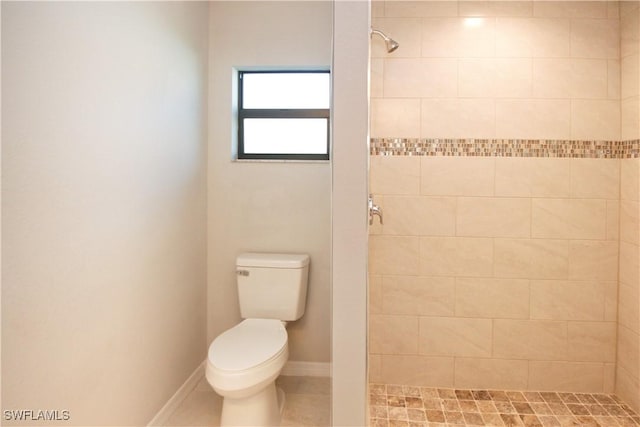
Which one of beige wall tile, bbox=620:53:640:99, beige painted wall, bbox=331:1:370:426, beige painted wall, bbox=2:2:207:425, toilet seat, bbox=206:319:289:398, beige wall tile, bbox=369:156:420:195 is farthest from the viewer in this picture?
beige wall tile, bbox=369:156:420:195

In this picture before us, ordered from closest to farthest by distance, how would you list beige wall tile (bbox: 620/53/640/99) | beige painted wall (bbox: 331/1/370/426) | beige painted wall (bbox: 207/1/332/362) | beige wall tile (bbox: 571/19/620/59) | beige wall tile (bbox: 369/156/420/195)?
beige painted wall (bbox: 331/1/370/426)
beige wall tile (bbox: 620/53/640/99)
beige wall tile (bbox: 571/19/620/59)
beige wall tile (bbox: 369/156/420/195)
beige painted wall (bbox: 207/1/332/362)

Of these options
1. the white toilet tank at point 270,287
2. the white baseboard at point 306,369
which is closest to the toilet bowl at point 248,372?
the white toilet tank at point 270,287

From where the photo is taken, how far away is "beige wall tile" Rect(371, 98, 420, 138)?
227cm

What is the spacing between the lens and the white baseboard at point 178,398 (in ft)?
6.35

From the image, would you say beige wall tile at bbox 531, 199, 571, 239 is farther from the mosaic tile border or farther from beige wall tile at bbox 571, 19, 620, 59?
beige wall tile at bbox 571, 19, 620, 59

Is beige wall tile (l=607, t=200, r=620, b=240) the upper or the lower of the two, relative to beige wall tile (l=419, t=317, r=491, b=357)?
upper

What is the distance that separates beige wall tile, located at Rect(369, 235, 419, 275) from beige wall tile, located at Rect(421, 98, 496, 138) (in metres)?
0.62

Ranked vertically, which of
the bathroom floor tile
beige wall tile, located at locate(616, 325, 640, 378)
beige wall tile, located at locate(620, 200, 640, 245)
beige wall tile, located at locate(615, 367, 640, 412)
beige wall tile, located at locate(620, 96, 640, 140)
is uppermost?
beige wall tile, located at locate(620, 96, 640, 140)

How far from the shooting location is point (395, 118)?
7.47 ft

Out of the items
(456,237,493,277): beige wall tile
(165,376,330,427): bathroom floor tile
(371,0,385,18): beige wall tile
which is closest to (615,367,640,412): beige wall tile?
(456,237,493,277): beige wall tile

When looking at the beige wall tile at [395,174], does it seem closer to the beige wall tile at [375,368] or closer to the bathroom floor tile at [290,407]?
the beige wall tile at [375,368]

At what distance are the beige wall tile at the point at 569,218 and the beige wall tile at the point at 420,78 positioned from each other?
2.66ft

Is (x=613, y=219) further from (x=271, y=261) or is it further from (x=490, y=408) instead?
(x=271, y=261)

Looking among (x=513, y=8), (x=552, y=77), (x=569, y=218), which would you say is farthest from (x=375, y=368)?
(x=513, y=8)
